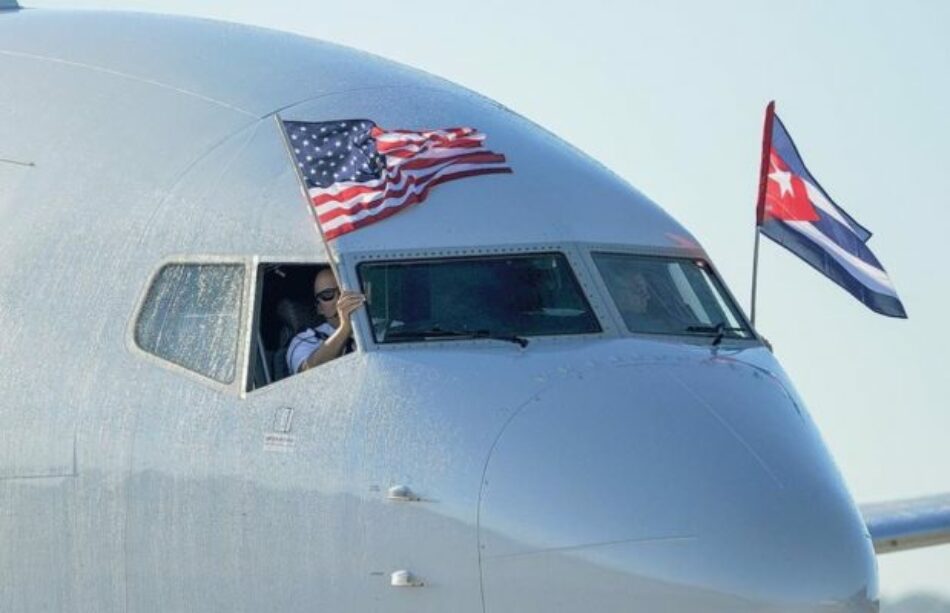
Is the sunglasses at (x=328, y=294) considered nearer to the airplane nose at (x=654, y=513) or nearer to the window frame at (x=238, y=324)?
the window frame at (x=238, y=324)

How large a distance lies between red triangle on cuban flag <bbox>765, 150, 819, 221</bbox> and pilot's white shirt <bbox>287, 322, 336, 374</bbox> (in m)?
6.20

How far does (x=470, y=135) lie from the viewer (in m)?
16.5

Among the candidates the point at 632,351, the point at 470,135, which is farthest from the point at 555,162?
the point at 632,351

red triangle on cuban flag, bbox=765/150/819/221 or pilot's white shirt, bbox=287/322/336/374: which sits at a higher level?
red triangle on cuban flag, bbox=765/150/819/221

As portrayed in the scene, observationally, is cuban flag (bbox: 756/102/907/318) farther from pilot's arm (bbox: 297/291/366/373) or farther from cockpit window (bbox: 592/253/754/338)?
pilot's arm (bbox: 297/291/366/373)

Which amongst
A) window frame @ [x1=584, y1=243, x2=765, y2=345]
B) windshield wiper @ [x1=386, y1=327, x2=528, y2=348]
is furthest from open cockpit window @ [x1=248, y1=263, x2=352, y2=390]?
window frame @ [x1=584, y1=243, x2=765, y2=345]

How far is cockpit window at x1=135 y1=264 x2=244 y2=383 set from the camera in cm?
1541

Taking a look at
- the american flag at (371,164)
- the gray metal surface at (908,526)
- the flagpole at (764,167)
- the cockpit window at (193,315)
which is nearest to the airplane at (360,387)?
the cockpit window at (193,315)

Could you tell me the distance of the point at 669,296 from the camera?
637 inches

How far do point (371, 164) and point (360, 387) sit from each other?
6.41 ft

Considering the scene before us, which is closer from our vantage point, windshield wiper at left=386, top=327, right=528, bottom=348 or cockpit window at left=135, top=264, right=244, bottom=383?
windshield wiper at left=386, top=327, right=528, bottom=348

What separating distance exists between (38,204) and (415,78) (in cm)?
311

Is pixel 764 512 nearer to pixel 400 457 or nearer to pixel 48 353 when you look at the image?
pixel 400 457

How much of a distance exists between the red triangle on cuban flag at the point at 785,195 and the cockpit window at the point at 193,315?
6.53m
